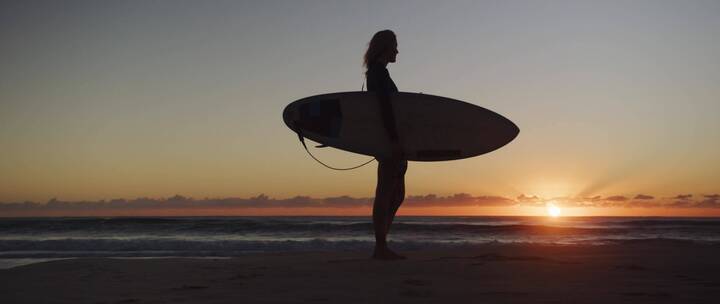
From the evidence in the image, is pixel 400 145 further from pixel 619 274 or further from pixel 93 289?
pixel 93 289

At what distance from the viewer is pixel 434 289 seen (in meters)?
2.96

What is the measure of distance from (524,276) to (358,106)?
7.43 ft

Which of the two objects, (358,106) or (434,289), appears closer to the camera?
(434,289)

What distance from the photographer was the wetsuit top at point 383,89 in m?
4.49

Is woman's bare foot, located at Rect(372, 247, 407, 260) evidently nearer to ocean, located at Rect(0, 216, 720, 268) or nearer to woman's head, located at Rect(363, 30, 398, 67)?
woman's head, located at Rect(363, 30, 398, 67)

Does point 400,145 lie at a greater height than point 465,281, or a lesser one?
greater

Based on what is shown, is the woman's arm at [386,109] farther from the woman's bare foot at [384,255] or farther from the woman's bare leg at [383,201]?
the woman's bare foot at [384,255]

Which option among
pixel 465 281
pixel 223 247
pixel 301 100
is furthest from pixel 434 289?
pixel 223 247

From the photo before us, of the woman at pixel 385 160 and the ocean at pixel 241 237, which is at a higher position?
the woman at pixel 385 160

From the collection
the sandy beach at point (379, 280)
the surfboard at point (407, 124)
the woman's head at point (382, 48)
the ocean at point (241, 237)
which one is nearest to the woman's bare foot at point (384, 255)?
the sandy beach at point (379, 280)

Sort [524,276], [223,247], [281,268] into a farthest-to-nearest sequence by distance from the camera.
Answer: [223,247], [281,268], [524,276]

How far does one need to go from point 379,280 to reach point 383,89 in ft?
5.80

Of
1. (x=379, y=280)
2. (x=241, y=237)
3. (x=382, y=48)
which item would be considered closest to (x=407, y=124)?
(x=382, y=48)

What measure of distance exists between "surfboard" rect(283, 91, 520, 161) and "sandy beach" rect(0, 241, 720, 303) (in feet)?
3.25
